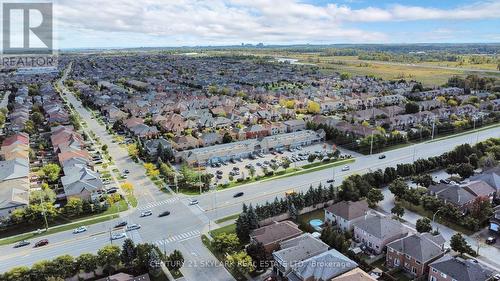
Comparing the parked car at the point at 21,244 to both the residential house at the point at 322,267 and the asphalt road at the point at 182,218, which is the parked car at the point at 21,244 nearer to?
the asphalt road at the point at 182,218

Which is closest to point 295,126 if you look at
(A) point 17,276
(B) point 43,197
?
(B) point 43,197

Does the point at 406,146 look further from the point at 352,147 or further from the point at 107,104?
the point at 107,104

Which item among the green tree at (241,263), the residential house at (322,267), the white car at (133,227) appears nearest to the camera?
the residential house at (322,267)

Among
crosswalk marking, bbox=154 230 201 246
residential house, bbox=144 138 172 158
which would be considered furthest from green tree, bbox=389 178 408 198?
residential house, bbox=144 138 172 158

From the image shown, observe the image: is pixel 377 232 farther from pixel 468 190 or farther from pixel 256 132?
pixel 256 132

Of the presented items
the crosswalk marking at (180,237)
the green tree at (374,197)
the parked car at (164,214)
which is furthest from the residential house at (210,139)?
the green tree at (374,197)

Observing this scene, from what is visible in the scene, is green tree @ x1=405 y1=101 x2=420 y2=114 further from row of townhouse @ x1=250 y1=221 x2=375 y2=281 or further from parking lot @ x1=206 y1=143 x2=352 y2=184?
row of townhouse @ x1=250 y1=221 x2=375 y2=281
